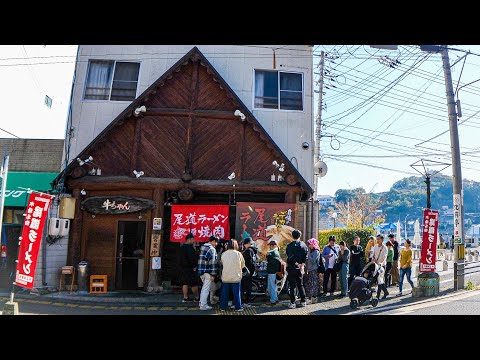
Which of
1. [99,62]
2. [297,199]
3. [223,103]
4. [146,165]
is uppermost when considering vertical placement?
[99,62]

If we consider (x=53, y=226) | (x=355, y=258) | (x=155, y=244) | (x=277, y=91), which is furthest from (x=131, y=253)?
(x=277, y=91)

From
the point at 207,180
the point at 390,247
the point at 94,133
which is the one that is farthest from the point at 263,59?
the point at 390,247

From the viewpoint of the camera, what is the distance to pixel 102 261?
12.9 metres

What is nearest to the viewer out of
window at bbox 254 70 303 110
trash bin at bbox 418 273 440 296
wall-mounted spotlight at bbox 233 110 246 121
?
trash bin at bbox 418 273 440 296

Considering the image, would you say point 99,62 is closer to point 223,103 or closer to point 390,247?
point 223,103

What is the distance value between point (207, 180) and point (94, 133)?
4439 mm

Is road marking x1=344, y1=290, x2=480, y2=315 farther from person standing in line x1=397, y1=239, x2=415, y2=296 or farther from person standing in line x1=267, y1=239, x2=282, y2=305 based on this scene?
person standing in line x1=267, y1=239, x2=282, y2=305

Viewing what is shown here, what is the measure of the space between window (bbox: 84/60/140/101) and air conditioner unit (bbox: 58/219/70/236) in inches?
183

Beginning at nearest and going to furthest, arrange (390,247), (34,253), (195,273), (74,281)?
(34,253) < (195,273) < (74,281) < (390,247)

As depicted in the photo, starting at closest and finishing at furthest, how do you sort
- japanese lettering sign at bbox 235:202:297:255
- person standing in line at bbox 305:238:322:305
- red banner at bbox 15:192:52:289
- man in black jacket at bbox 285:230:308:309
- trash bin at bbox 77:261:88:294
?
red banner at bbox 15:192:52:289, man in black jacket at bbox 285:230:308:309, person standing in line at bbox 305:238:322:305, trash bin at bbox 77:261:88:294, japanese lettering sign at bbox 235:202:297:255

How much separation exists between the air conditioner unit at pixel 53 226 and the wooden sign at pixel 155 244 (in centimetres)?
282

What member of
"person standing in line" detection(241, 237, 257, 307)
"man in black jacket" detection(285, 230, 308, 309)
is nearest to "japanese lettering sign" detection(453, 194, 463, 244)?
"man in black jacket" detection(285, 230, 308, 309)

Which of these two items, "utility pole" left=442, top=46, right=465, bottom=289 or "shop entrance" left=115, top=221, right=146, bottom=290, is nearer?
"shop entrance" left=115, top=221, right=146, bottom=290

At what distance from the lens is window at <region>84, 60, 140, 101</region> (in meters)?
14.5
